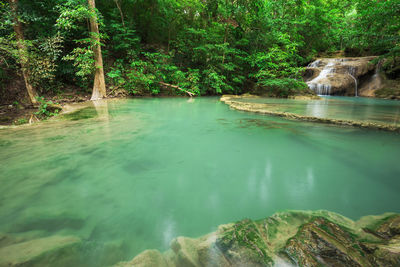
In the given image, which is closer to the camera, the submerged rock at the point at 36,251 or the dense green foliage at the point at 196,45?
the submerged rock at the point at 36,251

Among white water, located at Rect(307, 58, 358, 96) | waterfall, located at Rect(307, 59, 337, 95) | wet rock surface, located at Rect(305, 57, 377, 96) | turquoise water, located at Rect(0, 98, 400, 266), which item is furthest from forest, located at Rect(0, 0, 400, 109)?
turquoise water, located at Rect(0, 98, 400, 266)

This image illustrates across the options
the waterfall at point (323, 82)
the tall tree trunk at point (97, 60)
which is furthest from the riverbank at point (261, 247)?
the waterfall at point (323, 82)

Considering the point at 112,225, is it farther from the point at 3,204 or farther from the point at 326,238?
the point at 326,238

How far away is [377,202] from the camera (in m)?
1.56

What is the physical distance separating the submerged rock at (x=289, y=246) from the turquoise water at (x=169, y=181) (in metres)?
0.12

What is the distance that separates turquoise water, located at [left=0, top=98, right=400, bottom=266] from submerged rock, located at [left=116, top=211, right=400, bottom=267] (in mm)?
120

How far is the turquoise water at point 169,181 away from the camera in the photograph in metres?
1.29

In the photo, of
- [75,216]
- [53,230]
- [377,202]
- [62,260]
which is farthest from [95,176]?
[377,202]

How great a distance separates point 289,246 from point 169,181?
3.94ft

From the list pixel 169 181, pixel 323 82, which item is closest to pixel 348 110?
pixel 169 181

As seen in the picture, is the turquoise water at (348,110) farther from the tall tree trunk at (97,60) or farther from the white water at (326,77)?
the tall tree trunk at (97,60)

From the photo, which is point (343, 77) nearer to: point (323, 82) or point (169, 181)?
point (323, 82)

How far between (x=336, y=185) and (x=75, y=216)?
2.39m

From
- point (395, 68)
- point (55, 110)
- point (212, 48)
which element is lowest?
point (55, 110)
